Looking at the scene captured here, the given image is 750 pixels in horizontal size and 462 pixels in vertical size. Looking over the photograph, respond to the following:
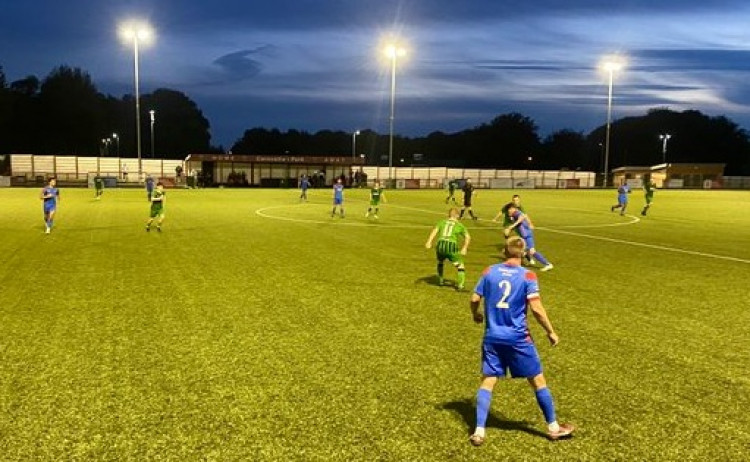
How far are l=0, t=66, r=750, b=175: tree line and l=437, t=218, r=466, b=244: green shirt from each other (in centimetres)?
12295

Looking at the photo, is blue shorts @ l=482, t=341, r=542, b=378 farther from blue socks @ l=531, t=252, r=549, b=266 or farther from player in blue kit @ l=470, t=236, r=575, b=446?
blue socks @ l=531, t=252, r=549, b=266

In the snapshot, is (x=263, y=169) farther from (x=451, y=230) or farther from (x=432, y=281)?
(x=451, y=230)

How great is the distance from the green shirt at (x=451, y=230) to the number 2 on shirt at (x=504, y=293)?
654 cm

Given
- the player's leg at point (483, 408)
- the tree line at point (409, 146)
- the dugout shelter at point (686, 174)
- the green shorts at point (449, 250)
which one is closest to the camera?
the player's leg at point (483, 408)

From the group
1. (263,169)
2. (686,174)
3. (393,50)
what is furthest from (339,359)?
(686,174)

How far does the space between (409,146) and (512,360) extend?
546 feet

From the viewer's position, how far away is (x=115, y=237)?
21.2 metres

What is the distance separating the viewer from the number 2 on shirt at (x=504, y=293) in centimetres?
574

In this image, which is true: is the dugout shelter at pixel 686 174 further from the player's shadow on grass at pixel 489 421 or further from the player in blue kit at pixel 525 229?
the player's shadow on grass at pixel 489 421

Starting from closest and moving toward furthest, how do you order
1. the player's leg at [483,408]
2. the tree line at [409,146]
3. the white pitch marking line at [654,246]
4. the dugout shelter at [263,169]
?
the player's leg at [483,408]
the white pitch marking line at [654,246]
the dugout shelter at [263,169]
the tree line at [409,146]

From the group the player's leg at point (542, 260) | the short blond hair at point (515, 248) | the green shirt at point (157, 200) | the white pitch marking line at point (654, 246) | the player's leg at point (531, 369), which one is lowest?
the white pitch marking line at point (654, 246)

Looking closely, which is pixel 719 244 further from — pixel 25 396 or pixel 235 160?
pixel 235 160

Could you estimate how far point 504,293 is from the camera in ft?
18.9

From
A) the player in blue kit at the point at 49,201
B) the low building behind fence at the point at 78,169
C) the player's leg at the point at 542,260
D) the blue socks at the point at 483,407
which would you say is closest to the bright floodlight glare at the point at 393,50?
the low building behind fence at the point at 78,169
